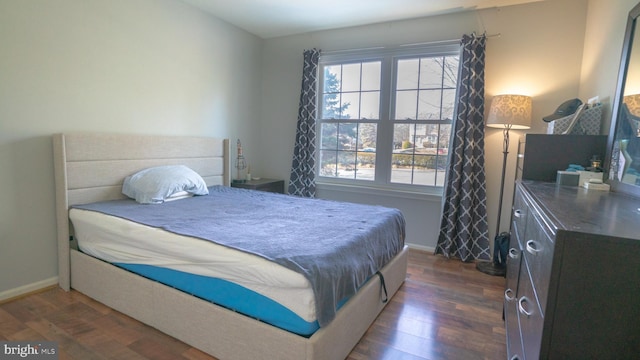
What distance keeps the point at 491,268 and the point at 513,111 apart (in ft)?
4.92

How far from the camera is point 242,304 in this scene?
162 cm

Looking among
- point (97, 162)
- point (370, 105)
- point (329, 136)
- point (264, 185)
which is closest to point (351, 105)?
point (370, 105)

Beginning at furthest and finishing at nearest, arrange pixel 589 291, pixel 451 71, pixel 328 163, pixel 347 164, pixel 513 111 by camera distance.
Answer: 1. pixel 328 163
2. pixel 347 164
3. pixel 451 71
4. pixel 513 111
5. pixel 589 291

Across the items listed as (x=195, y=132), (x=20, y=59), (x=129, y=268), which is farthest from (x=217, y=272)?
(x=195, y=132)

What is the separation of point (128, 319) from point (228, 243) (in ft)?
3.35

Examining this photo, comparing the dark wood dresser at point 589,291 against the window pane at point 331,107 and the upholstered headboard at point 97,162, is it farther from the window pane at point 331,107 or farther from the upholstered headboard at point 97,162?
the window pane at point 331,107

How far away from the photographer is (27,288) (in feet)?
7.80

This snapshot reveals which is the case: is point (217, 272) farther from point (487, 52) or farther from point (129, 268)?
point (487, 52)

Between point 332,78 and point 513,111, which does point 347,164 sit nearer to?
point 332,78

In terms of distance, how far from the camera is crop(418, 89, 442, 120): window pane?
142 inches

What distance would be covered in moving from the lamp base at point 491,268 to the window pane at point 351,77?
2424 mm

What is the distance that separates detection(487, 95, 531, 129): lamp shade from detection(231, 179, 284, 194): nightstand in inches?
104

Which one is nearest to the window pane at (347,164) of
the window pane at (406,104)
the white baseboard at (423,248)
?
the window pane at (406,104)

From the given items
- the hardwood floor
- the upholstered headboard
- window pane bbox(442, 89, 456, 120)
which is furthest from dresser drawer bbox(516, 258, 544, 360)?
the upholstered headboard
